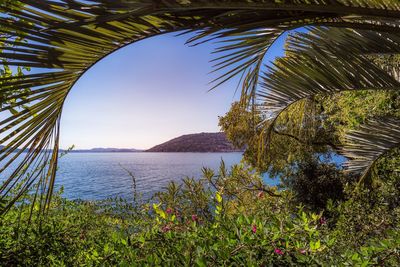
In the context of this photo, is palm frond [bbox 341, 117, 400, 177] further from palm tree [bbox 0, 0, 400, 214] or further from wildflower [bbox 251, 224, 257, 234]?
wildflower [bbox 251, 224, 257, 234]

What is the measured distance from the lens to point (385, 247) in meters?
2.35

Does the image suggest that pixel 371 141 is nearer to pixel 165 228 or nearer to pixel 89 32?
pixel 165 228

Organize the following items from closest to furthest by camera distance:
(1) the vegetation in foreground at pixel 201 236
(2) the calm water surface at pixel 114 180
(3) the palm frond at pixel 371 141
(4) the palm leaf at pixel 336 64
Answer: (1) the vegetation in foreground at pixel 201 236 → (4) the palm leaf at pixel 336 64 → (3) the palm frond at pixel 371 141 → (2) the calm water surface at pixel 114 180

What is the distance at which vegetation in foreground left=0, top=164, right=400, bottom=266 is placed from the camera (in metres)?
2.30

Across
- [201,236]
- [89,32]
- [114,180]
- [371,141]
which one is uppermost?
[89,32]

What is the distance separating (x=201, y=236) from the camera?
8.87ft

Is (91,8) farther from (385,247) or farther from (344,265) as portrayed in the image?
(385,247)

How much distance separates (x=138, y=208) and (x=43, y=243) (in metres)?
2.86

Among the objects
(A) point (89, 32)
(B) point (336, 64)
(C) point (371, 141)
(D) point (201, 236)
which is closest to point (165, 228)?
(D) point (201, 236)

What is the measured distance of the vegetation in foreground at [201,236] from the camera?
2.30m

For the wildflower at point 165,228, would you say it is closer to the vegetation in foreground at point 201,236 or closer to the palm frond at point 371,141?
the vegetation in foreground at point 201,236

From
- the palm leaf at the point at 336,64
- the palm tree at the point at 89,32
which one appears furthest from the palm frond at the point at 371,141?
the palm tree at the point at 89,32

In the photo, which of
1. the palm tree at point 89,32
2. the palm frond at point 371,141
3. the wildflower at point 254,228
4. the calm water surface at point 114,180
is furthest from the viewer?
the calm water surface at point 114,180

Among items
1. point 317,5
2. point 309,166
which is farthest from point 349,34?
point 309,166
